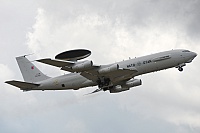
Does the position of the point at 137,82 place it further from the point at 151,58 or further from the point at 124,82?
the point at 151,58

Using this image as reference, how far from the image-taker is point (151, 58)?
230ft

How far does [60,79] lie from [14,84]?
708 centimetres

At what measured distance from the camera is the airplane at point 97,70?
2586 inches

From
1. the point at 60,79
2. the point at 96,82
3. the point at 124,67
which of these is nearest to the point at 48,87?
the point at 60,79

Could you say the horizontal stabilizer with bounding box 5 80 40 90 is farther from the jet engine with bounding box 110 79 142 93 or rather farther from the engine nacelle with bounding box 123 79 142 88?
the engine nacelle with bounding box 123 79 142 88

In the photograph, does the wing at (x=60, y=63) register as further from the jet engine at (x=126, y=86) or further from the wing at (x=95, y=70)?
the jet engine at (x=126, y=86)

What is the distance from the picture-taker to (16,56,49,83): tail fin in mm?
77750

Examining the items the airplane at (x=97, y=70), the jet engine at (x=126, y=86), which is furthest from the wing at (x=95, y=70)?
the jet engine at (x=126, y=86)

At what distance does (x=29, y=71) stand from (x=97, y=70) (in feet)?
47.1

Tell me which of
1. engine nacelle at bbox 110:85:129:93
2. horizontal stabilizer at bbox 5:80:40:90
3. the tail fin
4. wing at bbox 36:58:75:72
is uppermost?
the tail fin

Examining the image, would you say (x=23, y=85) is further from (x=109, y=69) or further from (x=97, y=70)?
(x=109, y=69)

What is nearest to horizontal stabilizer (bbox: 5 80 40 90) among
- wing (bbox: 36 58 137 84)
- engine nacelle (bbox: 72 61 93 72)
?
wing (bbox: 36 58 137 84)

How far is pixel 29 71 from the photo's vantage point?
7906cm

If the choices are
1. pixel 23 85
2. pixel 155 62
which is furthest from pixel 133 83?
pixel 23 85
